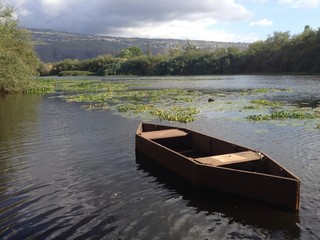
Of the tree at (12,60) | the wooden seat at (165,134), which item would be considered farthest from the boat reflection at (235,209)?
the tree at (12,60)

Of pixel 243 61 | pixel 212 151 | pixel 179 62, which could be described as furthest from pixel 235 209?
pixel 179 62

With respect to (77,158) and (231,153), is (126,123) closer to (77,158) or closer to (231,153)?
(77,158)

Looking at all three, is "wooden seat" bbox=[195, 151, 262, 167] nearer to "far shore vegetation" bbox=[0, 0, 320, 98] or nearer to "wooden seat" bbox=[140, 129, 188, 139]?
"wooden seat" bbox=[140, 129, 188, 139]

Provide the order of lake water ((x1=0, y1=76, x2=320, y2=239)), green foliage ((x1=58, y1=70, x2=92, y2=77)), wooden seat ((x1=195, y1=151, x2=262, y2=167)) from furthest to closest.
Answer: green foliage ((x1=58, y1=70, x2=92, y2=77)), wooden seat ((x1=195, y1=151, x2=262, y2=167)), lake water ((x1=0, y1=76, x2=320, y2=239))

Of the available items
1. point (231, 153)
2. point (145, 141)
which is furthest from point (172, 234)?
point (145, 141)

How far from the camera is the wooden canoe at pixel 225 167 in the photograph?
10.7 m

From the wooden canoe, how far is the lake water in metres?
0.43

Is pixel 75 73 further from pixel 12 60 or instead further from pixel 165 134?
pixel 165 134

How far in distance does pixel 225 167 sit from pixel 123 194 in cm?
381

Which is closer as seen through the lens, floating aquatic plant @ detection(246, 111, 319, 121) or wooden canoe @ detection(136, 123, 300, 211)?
wooden canoe @ detection(136, 123, 300, 211)

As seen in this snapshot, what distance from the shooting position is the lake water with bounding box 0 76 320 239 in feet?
33.5

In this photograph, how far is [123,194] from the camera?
1305 cm

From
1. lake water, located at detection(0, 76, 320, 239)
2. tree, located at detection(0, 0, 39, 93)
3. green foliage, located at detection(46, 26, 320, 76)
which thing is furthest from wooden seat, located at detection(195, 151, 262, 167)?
green foliage, located at detection(46, 26, 320, 76)

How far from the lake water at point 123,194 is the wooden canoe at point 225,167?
0.43m
